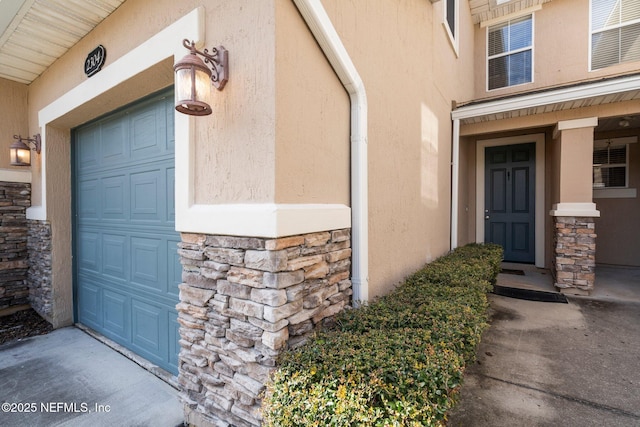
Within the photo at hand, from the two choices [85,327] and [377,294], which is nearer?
[377,294]

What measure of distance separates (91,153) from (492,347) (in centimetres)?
522

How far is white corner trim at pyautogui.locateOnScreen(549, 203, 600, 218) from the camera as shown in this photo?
15.6 feet

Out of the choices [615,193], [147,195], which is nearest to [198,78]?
[147,195]

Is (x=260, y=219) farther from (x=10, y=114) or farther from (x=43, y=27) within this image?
(x=10, y=114)

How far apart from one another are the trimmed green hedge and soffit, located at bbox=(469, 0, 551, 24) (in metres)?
6.86

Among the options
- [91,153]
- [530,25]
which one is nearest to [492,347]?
[91,153]

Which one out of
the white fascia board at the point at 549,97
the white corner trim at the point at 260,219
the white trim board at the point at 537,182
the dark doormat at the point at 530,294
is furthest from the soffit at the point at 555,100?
the white corner trim at the point at 260,219

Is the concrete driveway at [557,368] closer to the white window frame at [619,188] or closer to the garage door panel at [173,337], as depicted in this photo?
the garage door panel at [173,337]

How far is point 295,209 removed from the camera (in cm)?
185

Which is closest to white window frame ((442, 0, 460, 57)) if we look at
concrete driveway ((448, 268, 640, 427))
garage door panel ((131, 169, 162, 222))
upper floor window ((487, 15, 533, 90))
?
upper floor window ((487, 15, 533, 90))

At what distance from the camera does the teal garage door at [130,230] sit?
2.86m

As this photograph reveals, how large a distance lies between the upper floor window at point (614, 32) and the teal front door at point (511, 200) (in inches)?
75.8

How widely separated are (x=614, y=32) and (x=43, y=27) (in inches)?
345

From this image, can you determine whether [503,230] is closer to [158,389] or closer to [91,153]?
[158,389]
